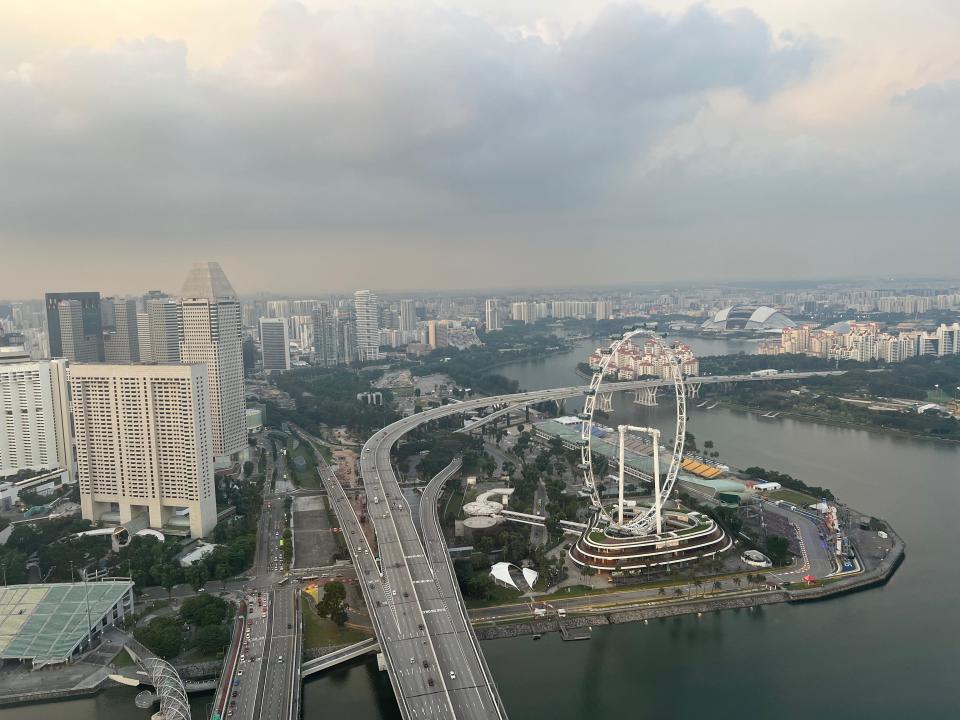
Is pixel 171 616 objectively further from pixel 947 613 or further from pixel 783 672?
pixel 947 613

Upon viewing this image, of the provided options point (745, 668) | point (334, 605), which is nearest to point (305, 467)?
point (334, 605)

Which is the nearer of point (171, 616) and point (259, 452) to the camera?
point (171, 616)

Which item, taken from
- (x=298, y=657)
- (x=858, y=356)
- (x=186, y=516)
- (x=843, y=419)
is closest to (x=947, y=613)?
(x=298, y=657)

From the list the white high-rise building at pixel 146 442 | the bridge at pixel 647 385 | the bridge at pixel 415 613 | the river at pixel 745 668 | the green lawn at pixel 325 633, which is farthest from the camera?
the bridge at pixel 647 385

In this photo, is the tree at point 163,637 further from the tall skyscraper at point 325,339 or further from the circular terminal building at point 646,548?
the tall skyscraper at point 325,339

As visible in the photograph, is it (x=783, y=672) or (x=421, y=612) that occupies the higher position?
(x=421, y=612)

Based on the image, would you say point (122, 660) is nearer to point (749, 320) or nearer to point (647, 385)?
point (647, 385)

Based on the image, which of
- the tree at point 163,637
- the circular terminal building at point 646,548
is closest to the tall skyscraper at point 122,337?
the tree at point 163,637
